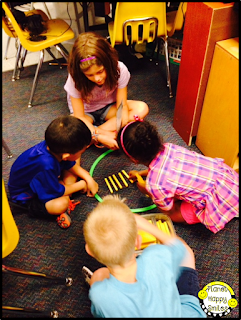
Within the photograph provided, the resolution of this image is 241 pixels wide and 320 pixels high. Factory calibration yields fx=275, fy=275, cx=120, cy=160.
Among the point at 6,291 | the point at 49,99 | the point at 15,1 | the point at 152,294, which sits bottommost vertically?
the point at 6,291

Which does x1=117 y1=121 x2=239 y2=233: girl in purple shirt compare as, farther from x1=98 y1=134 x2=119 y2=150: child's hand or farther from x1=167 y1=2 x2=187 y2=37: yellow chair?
x1=167 y1=2 x2=187 y2=37: yellow chair

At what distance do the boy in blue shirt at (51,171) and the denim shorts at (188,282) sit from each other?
67 cm

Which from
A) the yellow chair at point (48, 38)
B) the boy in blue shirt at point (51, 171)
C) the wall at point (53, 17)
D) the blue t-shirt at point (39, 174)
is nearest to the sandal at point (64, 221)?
the boy in blue shirt at point (51, 171)

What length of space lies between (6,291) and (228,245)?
106 cm

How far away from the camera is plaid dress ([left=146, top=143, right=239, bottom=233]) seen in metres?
1.18

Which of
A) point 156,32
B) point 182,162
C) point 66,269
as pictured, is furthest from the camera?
point 156,32

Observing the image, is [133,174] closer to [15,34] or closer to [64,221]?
[64,221]

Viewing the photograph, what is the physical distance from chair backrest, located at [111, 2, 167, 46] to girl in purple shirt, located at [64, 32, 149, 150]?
1.13 ft

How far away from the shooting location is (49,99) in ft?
7.64

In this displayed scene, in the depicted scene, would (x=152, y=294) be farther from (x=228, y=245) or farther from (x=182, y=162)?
(x=228, y=245)

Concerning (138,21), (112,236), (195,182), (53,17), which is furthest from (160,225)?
(53,17)

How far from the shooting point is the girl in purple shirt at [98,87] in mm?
1479

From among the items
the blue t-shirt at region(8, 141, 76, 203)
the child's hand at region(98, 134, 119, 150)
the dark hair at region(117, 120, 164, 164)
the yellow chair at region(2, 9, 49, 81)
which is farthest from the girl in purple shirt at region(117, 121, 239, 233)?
the yellow chair at region(2, 9, 49, 81)

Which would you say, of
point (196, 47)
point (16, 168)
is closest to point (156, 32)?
point (196, 47)
